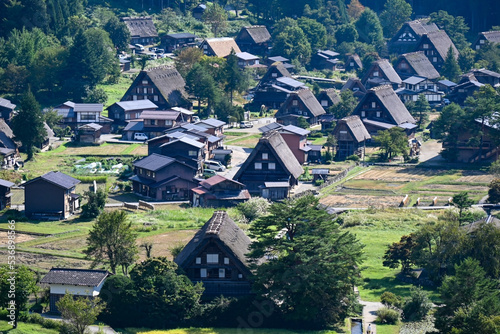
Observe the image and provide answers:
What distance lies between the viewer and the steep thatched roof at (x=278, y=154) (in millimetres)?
70438

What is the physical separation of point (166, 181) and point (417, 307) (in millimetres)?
29061

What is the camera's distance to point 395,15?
139 metres

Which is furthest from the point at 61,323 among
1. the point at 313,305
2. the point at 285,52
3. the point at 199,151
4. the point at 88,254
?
the point at 285,52

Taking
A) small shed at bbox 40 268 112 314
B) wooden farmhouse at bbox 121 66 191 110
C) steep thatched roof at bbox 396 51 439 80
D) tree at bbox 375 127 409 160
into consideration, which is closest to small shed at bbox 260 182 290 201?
tree at bbox 375 127 409 160

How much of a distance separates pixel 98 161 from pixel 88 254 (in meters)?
31.3

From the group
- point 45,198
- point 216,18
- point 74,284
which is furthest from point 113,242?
point 216,18

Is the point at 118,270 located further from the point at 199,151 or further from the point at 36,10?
the point at 36,10

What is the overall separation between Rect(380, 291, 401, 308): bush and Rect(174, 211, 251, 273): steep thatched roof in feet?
21.6

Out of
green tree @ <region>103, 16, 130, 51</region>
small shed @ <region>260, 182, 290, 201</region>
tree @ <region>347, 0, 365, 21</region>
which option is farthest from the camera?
tree @ <region>347, 0, 365, 21</region>

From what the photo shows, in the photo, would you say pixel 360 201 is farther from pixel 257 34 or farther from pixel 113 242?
pixel 257 34

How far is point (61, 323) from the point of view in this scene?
135ft

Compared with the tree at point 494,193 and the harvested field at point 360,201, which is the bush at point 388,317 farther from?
the tree at point 494,193

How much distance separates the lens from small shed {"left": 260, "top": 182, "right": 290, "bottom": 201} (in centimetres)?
6944

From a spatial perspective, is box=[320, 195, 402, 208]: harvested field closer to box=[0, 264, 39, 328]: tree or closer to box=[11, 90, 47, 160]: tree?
box=[11, 90, 47, 160]: tree
